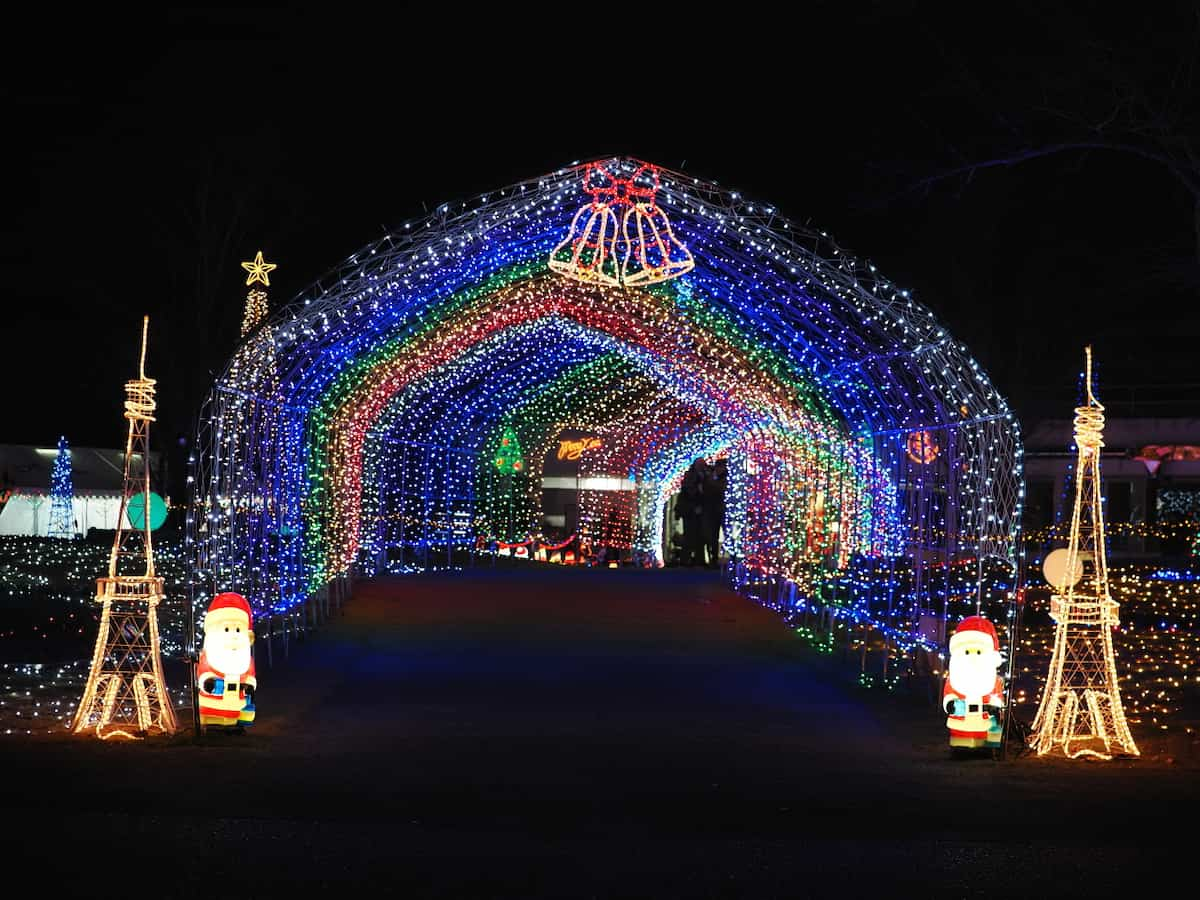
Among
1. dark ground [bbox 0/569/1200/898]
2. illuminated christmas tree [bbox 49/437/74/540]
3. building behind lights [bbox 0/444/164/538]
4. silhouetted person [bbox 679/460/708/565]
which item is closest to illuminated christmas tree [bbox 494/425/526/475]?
silhouetted person [bbox 679/460/708/565]

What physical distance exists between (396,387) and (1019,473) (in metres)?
10.3

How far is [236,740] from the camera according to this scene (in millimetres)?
9492

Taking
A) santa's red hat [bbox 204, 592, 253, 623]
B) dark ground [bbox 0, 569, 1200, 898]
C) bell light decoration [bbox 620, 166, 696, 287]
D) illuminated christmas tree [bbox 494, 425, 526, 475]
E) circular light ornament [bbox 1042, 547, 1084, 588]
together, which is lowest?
dark ground [bbox 0, 569, 1200, 898]

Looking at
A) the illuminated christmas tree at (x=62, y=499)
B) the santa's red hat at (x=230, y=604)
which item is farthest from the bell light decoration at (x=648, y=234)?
the illuminated christmas tree at (x=62, y=499)

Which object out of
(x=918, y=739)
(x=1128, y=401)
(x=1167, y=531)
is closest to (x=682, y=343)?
(x=918, y=739)

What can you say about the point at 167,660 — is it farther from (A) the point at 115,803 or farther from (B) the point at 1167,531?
(B) the point at 1167,531

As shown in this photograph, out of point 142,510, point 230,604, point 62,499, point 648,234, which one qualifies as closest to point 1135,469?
point 62,499

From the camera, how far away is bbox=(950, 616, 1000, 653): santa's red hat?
9.53 meters

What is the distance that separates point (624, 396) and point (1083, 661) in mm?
17355

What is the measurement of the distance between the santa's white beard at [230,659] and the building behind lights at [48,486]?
31181 mm

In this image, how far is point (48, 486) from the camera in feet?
142

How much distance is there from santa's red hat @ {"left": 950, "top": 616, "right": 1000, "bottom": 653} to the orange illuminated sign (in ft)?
62.5

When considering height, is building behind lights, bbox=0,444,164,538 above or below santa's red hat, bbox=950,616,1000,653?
above

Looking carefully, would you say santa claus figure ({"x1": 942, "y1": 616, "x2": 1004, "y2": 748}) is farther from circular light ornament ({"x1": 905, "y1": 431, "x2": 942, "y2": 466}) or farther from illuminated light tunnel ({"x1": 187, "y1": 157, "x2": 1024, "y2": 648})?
circular light ornament ({"x1": 905, "y1": 431, "x2": 942, "y2": 466})
